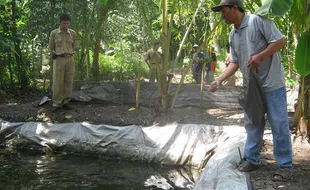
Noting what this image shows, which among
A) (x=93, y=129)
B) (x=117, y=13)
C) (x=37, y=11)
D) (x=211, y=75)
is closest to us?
(x=93, y=129)

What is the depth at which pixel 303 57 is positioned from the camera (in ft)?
8.97

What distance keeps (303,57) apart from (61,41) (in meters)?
4.07

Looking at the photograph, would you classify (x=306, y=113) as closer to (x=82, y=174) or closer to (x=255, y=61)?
(x=255, y=61)

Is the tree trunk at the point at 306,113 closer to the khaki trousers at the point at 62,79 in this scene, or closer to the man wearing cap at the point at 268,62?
the man wearing cap at the point at 268,62

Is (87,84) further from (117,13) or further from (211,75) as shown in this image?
(211,75)

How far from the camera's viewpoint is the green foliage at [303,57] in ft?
8.91

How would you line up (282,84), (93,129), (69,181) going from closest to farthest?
(282,84), (69,181), (93,129)

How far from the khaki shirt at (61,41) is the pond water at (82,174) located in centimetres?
172

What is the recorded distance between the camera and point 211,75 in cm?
1032

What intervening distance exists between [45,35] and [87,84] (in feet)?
5.10

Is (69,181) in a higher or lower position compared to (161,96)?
lower

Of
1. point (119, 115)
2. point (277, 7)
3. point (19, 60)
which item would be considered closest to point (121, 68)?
point (19, 60)

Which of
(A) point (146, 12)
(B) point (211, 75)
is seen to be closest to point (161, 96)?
(A) point (146, 12)

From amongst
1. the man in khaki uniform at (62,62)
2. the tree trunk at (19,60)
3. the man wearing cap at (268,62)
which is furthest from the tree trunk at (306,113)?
the tree trunk at (19,60)
